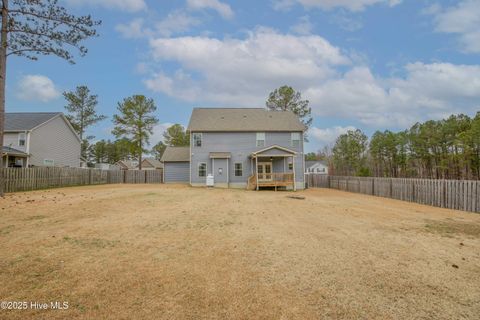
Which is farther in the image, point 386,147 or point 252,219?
point 386,147

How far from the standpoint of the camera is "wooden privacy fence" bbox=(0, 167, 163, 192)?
646 inches

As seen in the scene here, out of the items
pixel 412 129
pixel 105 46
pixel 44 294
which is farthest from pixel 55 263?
pixel 412 129

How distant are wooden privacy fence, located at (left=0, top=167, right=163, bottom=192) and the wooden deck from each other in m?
13.7

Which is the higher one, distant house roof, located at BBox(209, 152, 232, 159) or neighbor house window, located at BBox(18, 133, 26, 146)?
neighbor house window, located at BBox(18, 133, 26, 146)

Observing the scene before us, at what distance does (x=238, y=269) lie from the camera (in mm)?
4172

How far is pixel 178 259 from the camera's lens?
4.59 m

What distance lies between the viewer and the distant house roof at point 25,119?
23.8 meters

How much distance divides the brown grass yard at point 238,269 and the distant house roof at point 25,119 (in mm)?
21871

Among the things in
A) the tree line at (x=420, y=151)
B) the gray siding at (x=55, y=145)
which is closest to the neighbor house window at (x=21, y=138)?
the gray siding at (x=55, y=145)

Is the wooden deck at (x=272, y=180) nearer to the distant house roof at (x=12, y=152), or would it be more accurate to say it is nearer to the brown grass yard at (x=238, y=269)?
the brown grass yard at (x=238, y=269)

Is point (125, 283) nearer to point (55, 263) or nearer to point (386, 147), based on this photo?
point (55, 263)

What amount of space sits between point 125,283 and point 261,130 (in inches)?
856

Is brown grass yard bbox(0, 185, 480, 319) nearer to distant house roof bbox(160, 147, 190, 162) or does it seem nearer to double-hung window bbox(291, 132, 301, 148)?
double-hung window bbox(291, 132, 301, 148)

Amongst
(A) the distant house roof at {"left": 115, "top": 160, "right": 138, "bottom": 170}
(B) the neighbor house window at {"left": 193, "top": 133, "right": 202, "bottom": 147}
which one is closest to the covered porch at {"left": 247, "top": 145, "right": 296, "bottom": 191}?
(B) the neighbor house window at {"left": 193, "top": 133, "right": 202, "bottom": 147}
